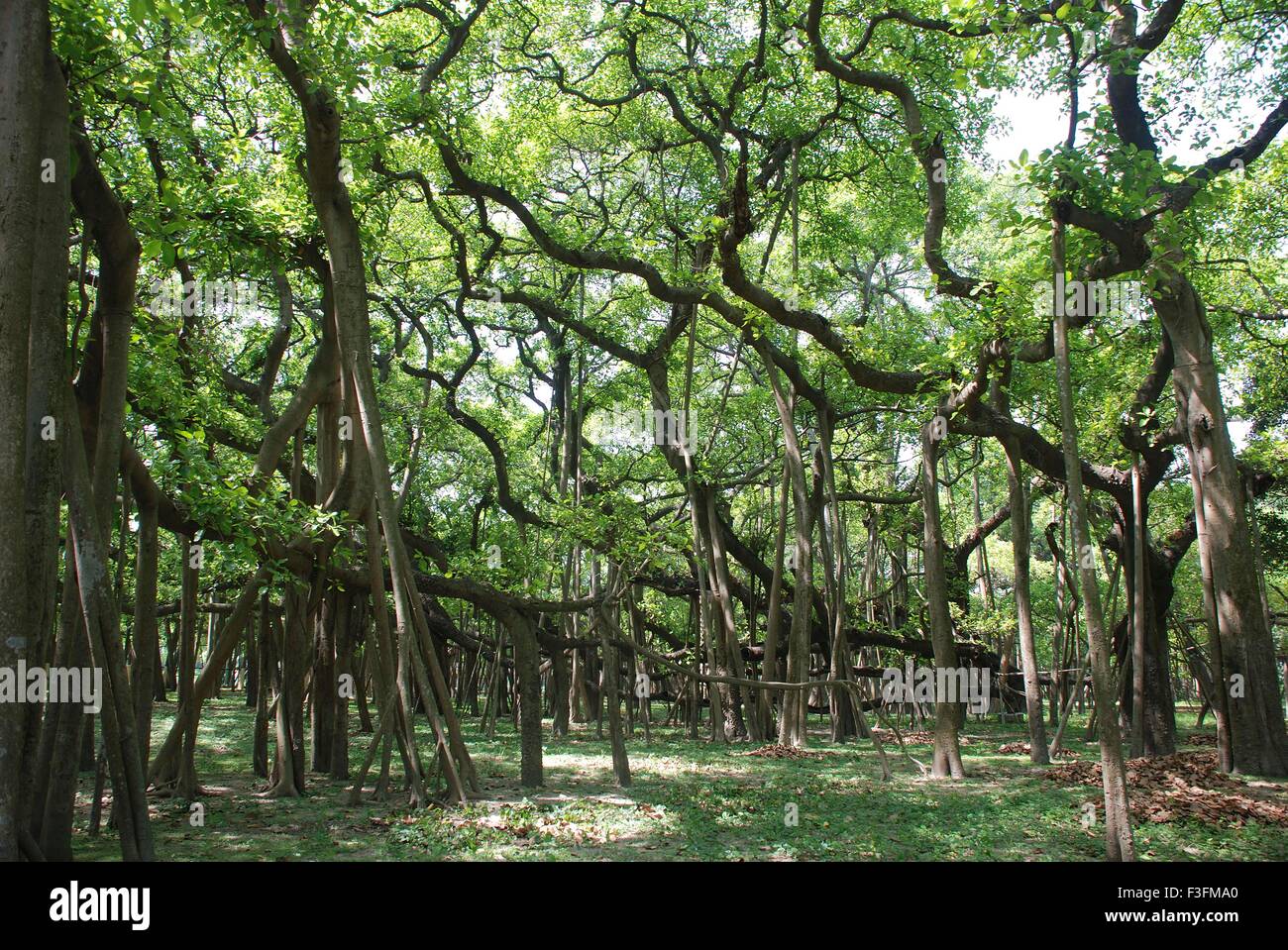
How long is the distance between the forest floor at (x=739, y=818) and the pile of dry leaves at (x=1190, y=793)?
2 cm

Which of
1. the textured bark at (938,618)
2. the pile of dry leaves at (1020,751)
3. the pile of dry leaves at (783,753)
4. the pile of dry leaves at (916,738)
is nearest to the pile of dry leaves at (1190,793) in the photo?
the textured bark at (938,618)

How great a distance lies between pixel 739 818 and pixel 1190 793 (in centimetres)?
386

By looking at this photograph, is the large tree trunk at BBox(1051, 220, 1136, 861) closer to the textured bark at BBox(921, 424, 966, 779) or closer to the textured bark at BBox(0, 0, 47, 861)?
the textured bark at BBox(921, 424, 966, 779)

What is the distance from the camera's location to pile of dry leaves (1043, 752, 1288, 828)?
6816mm

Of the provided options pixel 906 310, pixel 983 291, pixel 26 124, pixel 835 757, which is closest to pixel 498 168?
pixel 983 291

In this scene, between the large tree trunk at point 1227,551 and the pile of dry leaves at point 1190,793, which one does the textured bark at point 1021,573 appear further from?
the large tree trunk at point 1227,551

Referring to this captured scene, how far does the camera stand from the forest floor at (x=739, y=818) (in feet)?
19.8

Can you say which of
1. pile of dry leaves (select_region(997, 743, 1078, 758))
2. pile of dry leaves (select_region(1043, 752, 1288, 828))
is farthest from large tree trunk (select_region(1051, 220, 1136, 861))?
pile of dry leaves (select_region(997, 743, 1078, 758))

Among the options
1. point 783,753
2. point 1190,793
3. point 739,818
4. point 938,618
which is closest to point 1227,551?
point 1190,793

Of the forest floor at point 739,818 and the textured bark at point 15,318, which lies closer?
the textured bark at point 15,318

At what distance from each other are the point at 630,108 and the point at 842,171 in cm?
349

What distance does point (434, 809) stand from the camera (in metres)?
7.10

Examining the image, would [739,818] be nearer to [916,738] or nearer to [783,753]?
[783,753]

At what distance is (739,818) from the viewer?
7301mm
